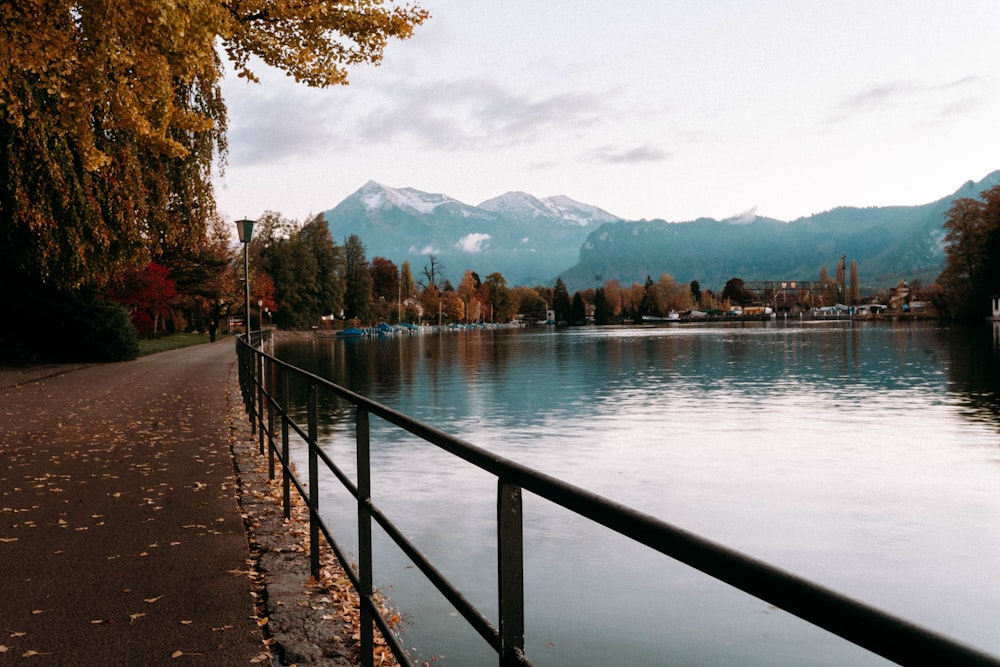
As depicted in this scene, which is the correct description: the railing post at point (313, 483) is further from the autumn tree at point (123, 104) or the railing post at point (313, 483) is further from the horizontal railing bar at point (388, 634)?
the autumn tree at point (123, 104)

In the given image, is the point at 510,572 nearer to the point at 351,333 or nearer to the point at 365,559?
the point at 365,559

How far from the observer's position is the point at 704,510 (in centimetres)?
1177

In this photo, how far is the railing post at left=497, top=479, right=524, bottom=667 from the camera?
2279 mm

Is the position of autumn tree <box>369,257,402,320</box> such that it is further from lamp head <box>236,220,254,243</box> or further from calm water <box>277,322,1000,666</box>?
calm water <box>277,322,1000,666</box>

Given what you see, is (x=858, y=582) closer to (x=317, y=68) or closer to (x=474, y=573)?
(x=474, y=573)

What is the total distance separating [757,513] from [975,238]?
107434mm

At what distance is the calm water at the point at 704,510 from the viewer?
7.45 metres

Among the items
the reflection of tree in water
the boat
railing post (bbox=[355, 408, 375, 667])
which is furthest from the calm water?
the boat

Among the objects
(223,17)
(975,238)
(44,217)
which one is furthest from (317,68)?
(975,238)

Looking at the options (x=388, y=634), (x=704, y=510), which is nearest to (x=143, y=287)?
(x=704, y=510)

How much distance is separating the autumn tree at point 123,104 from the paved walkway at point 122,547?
485cm

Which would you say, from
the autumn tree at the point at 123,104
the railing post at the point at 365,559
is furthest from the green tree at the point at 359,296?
the railing post at the point at 365,559

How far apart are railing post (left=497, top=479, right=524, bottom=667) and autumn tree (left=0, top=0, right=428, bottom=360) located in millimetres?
9775

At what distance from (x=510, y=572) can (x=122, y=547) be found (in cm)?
551
